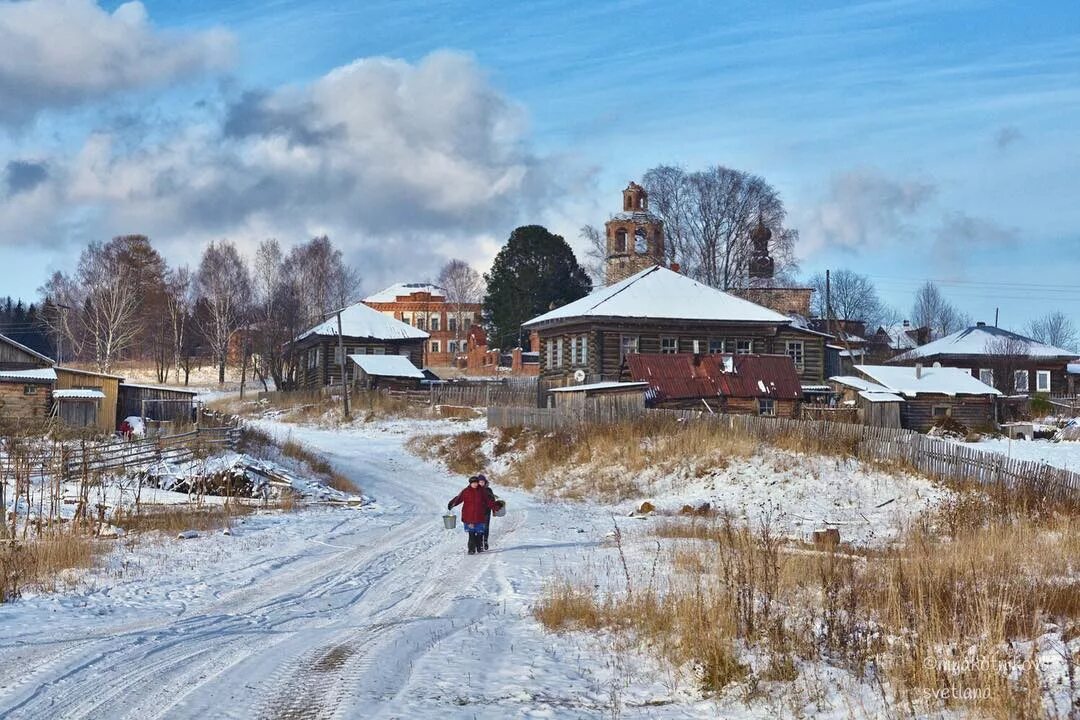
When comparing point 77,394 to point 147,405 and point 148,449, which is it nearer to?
point 147,405

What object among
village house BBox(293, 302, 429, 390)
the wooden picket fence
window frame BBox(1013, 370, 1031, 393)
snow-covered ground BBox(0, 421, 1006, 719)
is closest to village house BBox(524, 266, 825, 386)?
the wooden picket fence

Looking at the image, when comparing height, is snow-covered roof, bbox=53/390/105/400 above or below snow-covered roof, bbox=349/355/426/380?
below

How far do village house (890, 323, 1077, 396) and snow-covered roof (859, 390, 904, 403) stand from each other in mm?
19948

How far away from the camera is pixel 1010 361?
67.1 meters

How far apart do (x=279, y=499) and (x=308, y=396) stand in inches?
1295

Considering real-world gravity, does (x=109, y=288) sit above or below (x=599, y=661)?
above

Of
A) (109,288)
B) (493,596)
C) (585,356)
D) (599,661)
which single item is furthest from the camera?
(109,288)

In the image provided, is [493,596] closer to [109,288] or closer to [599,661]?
[599,661]

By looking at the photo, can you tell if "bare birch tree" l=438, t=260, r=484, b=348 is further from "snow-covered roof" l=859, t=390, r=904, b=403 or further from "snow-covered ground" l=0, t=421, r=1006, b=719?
"snow-covered ground" l=0, t=421, r=1006, b=719

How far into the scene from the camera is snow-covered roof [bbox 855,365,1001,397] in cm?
4984

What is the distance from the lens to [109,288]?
65.2m

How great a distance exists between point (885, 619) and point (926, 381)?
144 ft

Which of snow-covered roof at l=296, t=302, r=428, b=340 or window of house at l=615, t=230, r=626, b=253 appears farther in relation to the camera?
window of house at l=615, t=230, r=626, b=253

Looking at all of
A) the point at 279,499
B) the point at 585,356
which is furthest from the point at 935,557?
the point at 585,356
